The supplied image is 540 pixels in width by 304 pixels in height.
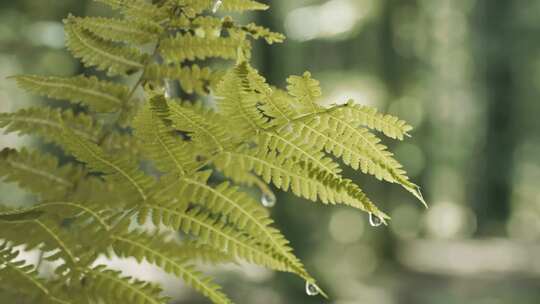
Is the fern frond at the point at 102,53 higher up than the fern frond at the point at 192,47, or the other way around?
the fern frond at the point at 192,47

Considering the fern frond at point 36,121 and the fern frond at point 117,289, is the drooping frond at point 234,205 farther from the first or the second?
the fern frond at point 36,121

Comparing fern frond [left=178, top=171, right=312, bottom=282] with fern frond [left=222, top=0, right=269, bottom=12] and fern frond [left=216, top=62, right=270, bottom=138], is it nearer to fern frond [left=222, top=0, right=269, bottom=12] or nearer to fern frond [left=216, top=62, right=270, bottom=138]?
fern frond [left=216, top=62, right=270, bottom=138]

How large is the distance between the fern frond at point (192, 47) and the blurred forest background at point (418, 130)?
865 cm

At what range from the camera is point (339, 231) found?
56.0 ft

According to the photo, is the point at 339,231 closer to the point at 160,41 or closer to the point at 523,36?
the point at 523,36

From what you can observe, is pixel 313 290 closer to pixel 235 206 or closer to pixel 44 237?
pixel 235 206

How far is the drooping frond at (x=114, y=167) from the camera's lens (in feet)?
3.15

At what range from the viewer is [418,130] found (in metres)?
17.5

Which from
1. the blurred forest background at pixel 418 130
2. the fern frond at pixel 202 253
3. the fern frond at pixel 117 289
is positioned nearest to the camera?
the fern frond at pixel 117 289

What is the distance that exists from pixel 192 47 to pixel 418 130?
54.9ft

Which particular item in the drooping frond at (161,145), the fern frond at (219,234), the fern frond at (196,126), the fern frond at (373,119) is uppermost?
the fern frond at (373,119)

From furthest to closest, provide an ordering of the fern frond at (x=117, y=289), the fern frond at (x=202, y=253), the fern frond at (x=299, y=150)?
the fern frond at (x=202, y=253)
the fern frond at (x=299, y=150)
the fern frond at (x=117, y=289)

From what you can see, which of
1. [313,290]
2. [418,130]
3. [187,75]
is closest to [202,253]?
[313,290]

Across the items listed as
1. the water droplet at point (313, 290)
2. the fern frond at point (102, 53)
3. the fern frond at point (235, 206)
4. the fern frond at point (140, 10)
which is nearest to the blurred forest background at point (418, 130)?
the water droplet at point (313, 290)
